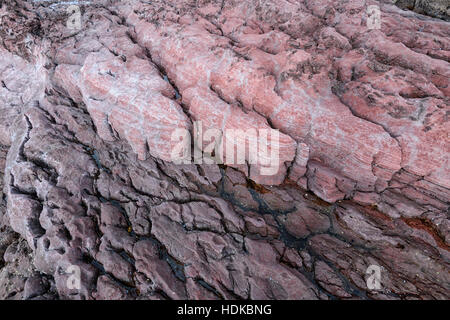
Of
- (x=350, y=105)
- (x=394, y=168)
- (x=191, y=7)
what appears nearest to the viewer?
(x=394, y=168)

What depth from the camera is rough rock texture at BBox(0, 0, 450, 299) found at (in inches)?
260

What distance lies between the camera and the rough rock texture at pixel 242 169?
21.6 feet

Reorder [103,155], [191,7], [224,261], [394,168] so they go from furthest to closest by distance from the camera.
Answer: [191,7] < [103,155] < [394,168] < [224,261]

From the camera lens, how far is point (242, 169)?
8.66 m

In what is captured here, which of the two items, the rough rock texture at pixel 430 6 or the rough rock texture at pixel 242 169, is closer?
the rough rock texture at pixel 242 169

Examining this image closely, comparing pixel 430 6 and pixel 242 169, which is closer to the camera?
pixel 242 169

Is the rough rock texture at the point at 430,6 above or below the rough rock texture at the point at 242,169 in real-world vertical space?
above

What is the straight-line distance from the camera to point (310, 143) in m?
7.95

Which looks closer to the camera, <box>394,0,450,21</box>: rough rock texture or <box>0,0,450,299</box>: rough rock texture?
<box>0,0,450,299</box>: rough rock texture
